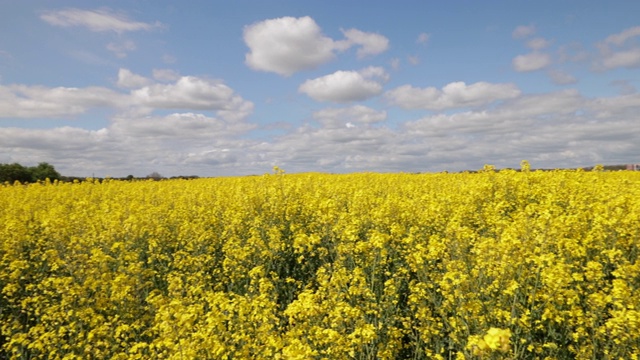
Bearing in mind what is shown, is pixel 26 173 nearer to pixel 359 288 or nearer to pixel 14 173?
pixel 14 173

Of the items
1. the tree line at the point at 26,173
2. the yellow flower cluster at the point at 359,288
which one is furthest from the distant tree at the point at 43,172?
the yellow flower cluster at the point at 359,288

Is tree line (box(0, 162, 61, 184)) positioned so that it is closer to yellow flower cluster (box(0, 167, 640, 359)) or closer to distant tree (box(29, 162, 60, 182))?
distant tree (box(29, 162, 60, 182))

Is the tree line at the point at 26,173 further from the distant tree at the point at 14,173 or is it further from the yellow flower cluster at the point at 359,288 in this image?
the yellow flower cluster at the point at 359,288

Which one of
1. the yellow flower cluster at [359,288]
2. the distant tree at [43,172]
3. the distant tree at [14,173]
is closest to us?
the yellow flower cluster at [359,288]

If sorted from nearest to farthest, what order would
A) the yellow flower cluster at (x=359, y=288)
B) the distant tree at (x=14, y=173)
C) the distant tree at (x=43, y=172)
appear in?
the yellow flower cluster at (x=359, y=288), the distant tree at (x=14, y=173), the distant tree at (x=43, y=172)

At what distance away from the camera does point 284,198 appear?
982 cm

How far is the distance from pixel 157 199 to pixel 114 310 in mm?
8484

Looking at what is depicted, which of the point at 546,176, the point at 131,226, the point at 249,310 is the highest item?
the point at 546,176

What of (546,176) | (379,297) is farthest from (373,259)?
(546,176)

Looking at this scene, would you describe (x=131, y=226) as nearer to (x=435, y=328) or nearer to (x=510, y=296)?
(x=435, y=328)

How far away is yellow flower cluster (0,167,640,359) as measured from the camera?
13.1ft

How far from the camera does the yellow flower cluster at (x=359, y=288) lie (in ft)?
13.1

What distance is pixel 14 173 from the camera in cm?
3012

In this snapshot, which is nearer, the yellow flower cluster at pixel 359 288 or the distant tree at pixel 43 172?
the yellow flower cluster at pixel 359 288
